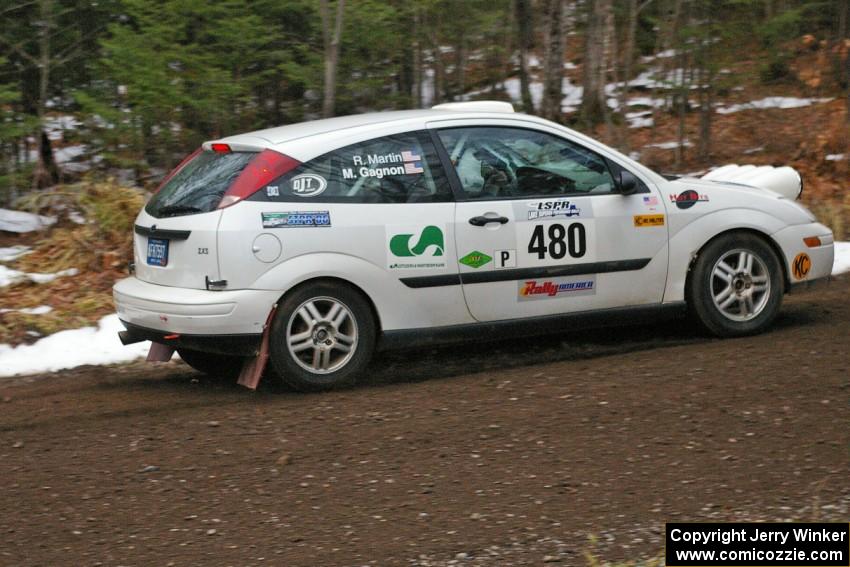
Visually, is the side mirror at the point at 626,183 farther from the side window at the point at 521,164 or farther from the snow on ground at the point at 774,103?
the snow on ground at the point at 774,103

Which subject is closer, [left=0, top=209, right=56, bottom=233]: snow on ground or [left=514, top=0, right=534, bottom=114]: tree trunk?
[left=0, top=209, right=56, bottom=233]: snow on ground

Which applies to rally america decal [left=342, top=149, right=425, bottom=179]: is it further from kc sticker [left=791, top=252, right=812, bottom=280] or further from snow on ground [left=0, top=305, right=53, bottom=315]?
snow on ground [left=0, top=305, right=53, bottom=315]

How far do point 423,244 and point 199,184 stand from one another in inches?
55.0

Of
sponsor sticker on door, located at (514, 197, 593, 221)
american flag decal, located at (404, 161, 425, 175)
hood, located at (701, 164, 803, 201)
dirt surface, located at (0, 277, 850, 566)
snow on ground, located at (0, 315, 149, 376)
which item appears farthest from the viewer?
hood, located at (701, 164, 803, 201)

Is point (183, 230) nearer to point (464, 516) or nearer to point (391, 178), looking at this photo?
point (391, 178)

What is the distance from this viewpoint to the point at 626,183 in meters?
6.97

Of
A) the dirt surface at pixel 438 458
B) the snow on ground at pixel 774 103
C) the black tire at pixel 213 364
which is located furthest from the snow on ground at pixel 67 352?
the snow on ground at pixel 774 103

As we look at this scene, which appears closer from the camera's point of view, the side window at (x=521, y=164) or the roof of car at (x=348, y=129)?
the roof of car at (x=348, y=129)

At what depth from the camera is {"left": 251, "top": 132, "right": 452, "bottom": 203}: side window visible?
6.38 metres

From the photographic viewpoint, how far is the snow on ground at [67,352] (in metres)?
7.75

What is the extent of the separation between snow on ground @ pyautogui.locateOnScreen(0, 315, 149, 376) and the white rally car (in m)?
1.00

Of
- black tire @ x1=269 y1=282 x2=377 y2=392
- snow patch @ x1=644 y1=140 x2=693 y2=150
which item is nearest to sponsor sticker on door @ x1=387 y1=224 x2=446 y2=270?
black tire @ x1=269 y1=282 x2=377 y2=392

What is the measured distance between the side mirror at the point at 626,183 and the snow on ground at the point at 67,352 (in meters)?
3.64

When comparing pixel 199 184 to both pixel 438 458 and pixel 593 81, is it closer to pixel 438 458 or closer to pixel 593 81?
pixel 438 458
